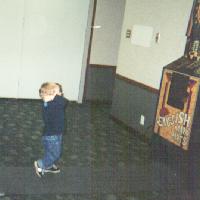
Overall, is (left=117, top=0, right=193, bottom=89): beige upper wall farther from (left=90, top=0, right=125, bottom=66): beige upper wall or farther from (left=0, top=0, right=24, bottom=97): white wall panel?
(left=0, top=0, right=24, bottom=97): white wall panel

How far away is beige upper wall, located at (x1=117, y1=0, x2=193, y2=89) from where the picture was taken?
456 centimetres

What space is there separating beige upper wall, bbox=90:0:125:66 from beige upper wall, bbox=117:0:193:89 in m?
0.94

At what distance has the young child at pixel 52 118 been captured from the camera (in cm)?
355

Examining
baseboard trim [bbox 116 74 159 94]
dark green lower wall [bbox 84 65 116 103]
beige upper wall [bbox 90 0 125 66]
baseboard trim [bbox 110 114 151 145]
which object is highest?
beige upper wall [bbox 90 0 125 66]

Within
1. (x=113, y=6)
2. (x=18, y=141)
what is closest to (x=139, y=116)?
(x=18, y=141)

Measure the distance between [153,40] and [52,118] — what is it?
2.01 m

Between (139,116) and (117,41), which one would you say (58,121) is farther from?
(117,41)

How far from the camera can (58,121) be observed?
11.8ft

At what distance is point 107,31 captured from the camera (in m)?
6.55

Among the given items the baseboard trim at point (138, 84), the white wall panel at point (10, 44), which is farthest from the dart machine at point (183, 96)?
the white wall panel at point (10, 44)

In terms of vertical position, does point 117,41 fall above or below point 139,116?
above

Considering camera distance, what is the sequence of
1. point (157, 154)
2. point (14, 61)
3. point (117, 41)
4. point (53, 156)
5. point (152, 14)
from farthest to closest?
point (117, 41)
point (14, 61)
point (152, 14)
point (157, 154)
point (53, 156)

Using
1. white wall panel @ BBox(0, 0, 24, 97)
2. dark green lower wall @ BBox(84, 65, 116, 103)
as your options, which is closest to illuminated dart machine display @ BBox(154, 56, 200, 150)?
dark green lower wall @ BBox(84, 65, 116, 103)

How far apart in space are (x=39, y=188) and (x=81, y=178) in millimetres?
464
